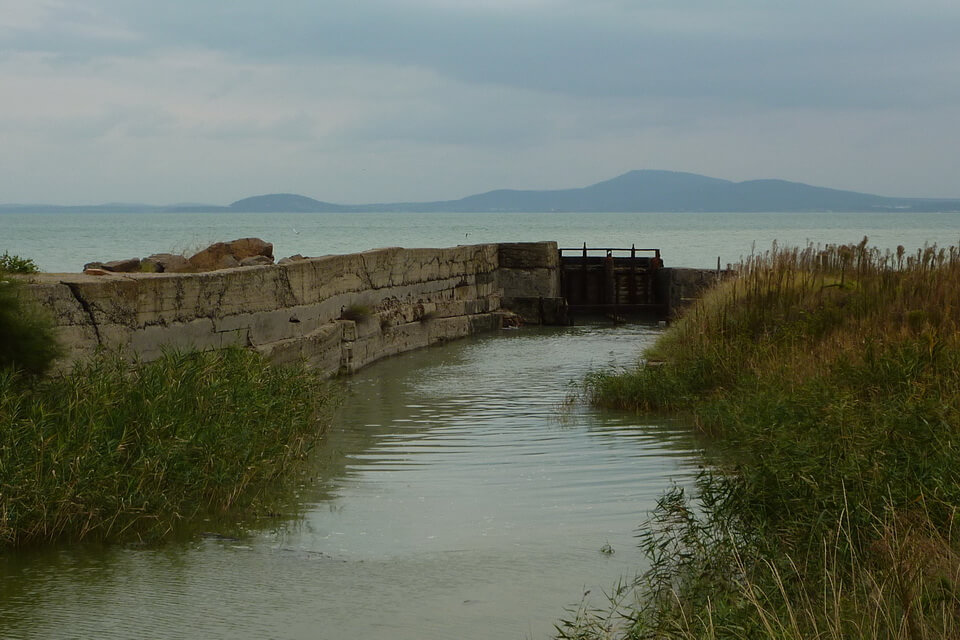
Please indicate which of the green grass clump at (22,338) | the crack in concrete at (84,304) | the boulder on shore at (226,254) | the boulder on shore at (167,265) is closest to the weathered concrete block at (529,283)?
the boulder on shore at (226,254)

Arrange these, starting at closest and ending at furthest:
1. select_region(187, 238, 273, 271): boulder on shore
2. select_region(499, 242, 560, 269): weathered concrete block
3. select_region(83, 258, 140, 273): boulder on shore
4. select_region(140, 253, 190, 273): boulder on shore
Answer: select_region(83, 258, 140, 273): boulder on shore, select_region(140, 253, 190, 273): boulder on shore, select_region(187, 238, 273, 271): boulder on shore, select_region(499, 242, 560, 269): weathered concrete block

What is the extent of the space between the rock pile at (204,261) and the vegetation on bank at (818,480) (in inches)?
259

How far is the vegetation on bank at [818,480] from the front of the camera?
13.3 ft

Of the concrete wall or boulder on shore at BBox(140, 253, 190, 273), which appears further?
boulder on shore at BBox(140, 253, 190, 273)

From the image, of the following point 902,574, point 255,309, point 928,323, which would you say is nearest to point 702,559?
point 902,574

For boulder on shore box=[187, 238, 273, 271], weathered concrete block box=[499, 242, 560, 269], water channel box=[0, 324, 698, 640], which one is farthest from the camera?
weathered concrete block box=[499, 242, 560, 269]

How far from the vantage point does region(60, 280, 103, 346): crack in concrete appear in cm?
851

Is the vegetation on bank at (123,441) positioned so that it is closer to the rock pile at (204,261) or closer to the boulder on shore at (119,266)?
the boulder on shore at (119,266)

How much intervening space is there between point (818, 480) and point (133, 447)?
3949 mm

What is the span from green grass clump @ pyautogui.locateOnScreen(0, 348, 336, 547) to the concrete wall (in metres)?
0.90

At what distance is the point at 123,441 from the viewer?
627 cm

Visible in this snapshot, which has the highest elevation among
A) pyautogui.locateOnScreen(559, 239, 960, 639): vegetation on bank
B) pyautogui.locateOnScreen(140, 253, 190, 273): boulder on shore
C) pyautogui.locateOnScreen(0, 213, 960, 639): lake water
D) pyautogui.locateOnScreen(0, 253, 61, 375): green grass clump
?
pyautogui.locateOnScreen(140, 253, 190, 273): boulder on shore

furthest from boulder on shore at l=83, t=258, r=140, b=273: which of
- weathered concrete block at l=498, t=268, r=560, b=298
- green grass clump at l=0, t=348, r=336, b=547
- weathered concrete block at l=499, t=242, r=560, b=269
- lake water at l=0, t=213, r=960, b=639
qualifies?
weathered concrete block at l=498, t=268, r=560, b=298

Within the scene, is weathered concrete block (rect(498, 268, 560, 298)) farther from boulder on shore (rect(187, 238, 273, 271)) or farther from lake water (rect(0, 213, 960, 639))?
lake water (rect(0, 213, 960, 639))
